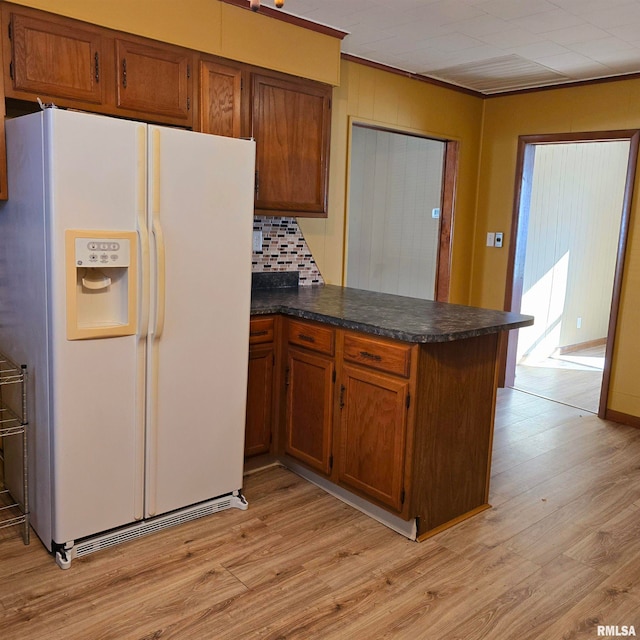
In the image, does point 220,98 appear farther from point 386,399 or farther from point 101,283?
point 386,399

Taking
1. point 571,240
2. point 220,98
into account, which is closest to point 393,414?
point 220,98

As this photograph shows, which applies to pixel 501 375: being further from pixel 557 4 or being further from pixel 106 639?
pixel 106 639

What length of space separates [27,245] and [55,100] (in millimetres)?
644

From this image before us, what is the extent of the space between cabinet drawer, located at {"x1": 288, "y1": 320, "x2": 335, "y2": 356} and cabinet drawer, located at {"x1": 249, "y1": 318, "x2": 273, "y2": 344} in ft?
0.33

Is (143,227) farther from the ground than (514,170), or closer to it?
closer to it

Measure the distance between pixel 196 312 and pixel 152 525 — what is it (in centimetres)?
90

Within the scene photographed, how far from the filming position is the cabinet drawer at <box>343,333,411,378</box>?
2.42 meters

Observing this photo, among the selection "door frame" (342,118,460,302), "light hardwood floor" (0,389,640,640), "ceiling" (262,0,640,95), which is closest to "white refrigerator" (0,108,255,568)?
"light hardwood floor" (0,389,640,640)

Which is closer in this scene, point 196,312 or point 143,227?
point 143,227

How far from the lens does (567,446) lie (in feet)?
12.1

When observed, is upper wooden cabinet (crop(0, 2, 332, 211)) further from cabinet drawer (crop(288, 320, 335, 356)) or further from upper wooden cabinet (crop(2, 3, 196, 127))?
cabinet drawer (crop(288, 320, 335, 356))

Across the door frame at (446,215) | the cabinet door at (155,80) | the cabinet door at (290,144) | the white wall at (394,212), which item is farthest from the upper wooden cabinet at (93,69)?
the white wall at (394,212)

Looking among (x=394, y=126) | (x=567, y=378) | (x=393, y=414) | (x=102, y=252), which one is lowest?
(x=567, y=378)

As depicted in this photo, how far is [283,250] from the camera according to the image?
3.69 m
